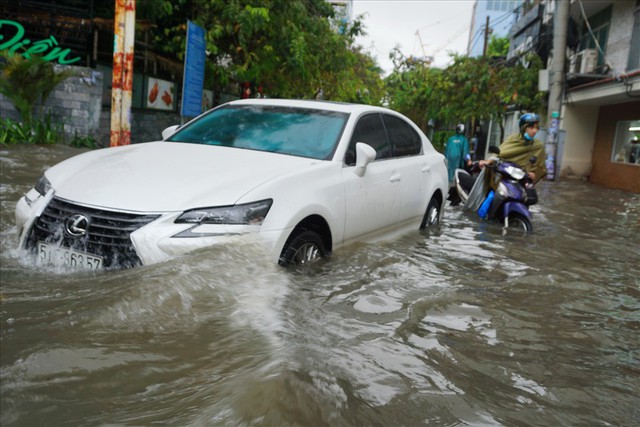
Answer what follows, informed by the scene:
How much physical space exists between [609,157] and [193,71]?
50.1 ft

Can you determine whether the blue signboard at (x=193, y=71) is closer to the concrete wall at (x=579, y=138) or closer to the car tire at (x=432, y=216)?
the car tire at (x=432, y=216)

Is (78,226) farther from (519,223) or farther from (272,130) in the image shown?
(519,223)

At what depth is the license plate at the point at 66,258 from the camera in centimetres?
327

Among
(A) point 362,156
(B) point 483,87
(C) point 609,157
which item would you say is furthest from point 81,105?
(C) point 609,157

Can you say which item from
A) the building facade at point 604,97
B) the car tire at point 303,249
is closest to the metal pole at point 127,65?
the car tire at point 303,249

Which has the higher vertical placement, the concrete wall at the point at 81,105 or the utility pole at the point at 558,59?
the utility pole at the point at 558,59

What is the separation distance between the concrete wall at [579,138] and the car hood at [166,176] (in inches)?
771

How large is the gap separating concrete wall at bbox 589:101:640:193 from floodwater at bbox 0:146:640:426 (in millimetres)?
14869

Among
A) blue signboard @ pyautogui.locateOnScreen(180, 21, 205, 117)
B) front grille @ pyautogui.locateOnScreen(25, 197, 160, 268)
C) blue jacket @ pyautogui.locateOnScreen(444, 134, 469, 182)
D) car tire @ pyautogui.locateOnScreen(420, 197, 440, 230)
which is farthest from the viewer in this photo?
blue jacket @ pyautogui.locateOnScreen(444, 134, 469, 182)

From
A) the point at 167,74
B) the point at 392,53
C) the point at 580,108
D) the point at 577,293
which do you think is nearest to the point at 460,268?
the point at 577,293

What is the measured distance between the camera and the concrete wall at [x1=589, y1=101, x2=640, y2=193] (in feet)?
57.9

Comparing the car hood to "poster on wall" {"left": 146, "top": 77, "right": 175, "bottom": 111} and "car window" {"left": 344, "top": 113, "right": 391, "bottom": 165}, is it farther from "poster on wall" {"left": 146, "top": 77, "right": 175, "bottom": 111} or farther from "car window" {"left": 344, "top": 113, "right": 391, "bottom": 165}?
"poster on wall" {"left": 146, "top": 77, "right": 175, "bottom": 111}

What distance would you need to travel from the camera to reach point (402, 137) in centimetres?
584

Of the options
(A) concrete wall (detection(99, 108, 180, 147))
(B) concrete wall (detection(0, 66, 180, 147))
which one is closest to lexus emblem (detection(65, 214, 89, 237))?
(B) concrete wall (detection(0, 66, 180, 147))
